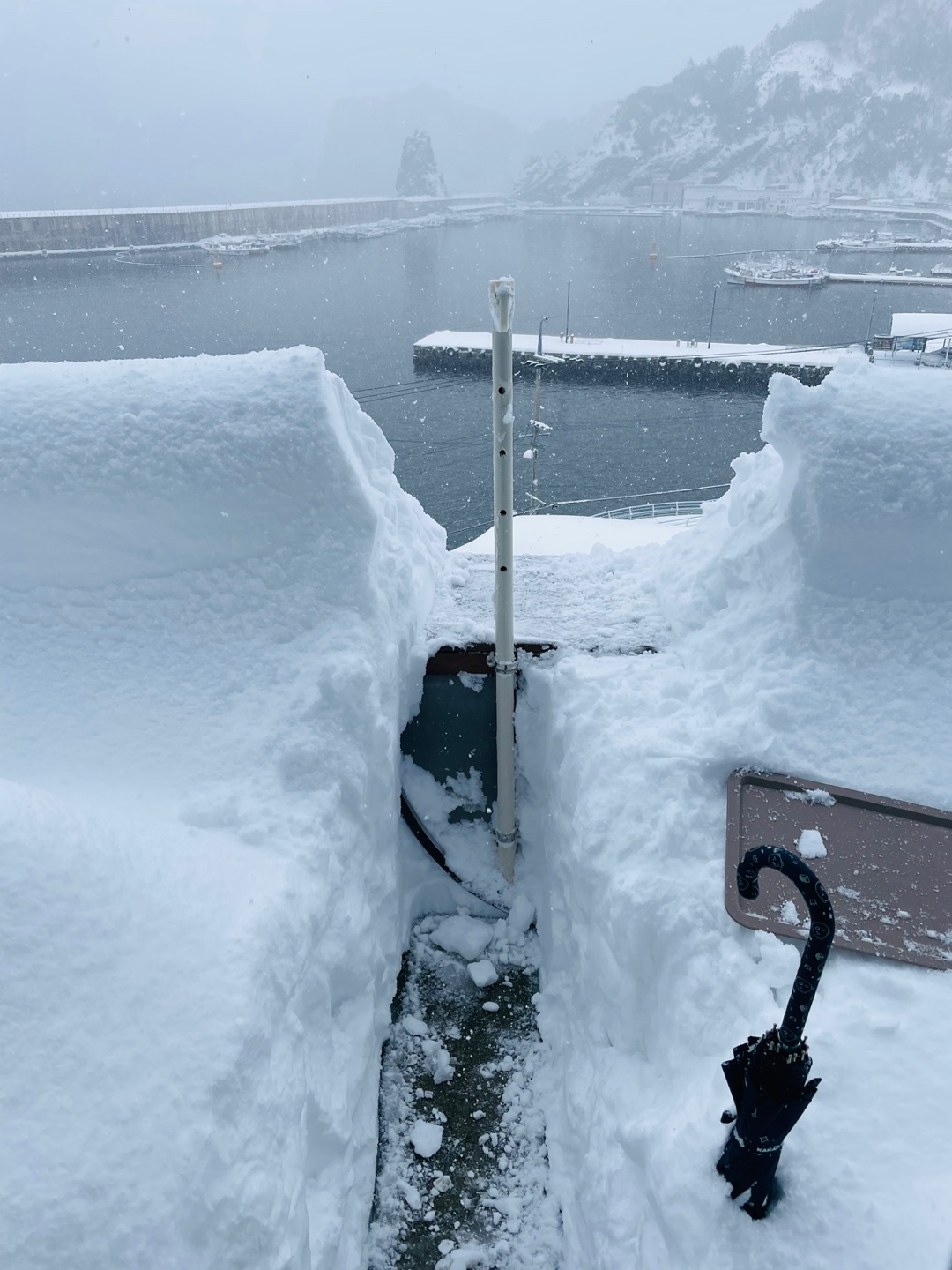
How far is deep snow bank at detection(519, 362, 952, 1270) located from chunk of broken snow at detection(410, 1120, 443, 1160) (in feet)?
3.11

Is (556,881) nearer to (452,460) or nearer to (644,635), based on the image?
(644,635)

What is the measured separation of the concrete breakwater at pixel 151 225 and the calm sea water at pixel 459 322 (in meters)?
4.03

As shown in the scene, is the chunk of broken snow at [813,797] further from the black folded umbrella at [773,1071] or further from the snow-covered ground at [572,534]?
the snow-covered ground at [572,534]

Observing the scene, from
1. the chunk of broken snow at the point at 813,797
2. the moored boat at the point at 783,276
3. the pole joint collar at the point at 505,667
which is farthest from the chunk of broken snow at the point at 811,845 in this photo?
the moored boat at the point at 783,276

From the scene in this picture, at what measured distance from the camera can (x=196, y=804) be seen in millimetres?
5395

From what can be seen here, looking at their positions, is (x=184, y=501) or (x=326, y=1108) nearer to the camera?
(x=326, y=1108)

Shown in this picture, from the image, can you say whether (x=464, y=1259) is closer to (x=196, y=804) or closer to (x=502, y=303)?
(x=196, y=804)

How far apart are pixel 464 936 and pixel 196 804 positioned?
3.60 meters

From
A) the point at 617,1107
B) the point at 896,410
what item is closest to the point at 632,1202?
the point at 617,1107

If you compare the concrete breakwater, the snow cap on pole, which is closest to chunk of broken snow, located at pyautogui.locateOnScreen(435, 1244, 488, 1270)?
the snow cap on pole

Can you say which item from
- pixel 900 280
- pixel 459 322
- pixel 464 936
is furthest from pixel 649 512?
pixel 900 280

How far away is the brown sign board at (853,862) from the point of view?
475 centimetres

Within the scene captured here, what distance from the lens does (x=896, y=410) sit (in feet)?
22.1

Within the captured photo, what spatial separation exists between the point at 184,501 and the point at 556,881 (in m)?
4.90
